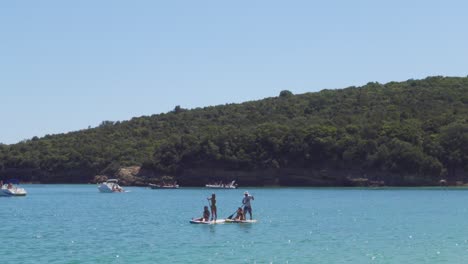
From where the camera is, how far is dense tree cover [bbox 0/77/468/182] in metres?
125

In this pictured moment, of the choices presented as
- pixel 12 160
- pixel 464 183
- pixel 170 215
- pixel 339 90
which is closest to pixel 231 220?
pixel 170 215

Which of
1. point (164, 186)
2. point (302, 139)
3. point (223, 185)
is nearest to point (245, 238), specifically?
point (223, 185)

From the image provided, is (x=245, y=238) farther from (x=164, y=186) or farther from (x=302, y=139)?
(x=164, y=186)

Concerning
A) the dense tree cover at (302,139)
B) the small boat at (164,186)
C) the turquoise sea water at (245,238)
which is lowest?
the turquoise sea water at (245,238)

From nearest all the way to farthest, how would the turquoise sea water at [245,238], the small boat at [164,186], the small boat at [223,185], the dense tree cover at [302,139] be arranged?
the turquoise sea water at [245,238], the dense tree cover at [302,139], the small boat at [223,185], the small boat at [164,186]

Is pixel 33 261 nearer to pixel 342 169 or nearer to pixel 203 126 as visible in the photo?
pixel 342 169

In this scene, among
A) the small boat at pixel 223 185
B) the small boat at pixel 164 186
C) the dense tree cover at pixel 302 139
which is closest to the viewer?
the dense tree cover at pixel 302 139

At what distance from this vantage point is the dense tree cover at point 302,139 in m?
125

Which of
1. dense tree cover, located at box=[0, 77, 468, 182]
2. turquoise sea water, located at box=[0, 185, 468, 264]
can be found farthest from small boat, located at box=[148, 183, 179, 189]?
turquoise sea water, located at box=[0, 185, 468, 264]

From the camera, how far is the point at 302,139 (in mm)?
135250

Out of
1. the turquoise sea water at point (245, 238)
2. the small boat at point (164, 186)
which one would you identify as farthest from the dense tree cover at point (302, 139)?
the turquoise sea water at point (245, 238)

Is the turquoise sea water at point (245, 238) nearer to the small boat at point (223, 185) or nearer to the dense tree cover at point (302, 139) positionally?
the dense tree cover at point (302, 139)

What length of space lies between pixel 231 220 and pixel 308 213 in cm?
1279

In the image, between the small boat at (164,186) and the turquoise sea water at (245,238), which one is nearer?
the turquoise sea water at (245,238)
